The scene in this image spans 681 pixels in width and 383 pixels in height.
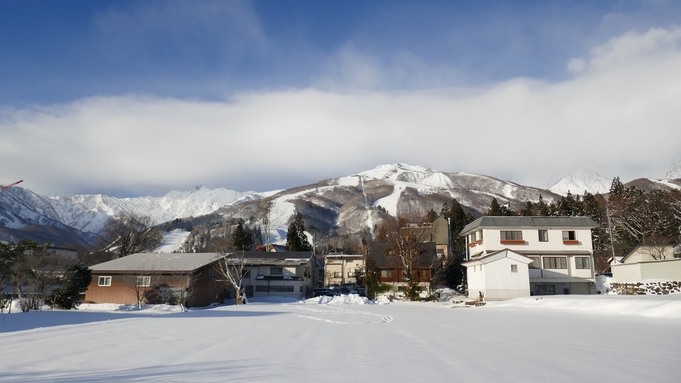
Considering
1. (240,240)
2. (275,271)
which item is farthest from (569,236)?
(240,240)

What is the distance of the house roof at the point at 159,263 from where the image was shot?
32.6 m

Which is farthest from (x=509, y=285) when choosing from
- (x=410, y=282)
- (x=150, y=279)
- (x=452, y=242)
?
(x=452, y=242)

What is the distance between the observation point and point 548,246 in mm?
36625

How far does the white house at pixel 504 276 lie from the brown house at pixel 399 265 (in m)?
12.2

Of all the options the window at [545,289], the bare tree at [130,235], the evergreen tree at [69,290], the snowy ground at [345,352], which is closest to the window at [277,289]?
the evergreen tree at [69,290]

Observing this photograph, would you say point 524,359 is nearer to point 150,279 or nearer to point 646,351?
point 646,351

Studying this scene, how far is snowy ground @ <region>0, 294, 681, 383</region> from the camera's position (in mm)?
6902

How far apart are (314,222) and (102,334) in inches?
6652

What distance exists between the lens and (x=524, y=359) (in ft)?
27.5

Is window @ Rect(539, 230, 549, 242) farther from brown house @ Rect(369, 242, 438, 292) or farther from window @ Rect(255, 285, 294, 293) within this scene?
window @ Rect(255, 285, 294, 293)

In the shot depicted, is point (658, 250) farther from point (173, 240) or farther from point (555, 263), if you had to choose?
point (173, 240)

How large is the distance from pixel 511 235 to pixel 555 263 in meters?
4.07

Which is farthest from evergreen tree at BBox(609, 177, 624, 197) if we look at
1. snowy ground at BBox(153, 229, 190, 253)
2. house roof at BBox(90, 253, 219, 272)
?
snowy ground at BBox(153, 229, 190, 253)

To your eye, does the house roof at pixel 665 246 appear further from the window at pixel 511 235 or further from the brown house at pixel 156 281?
the brown house at pixel 156 281
